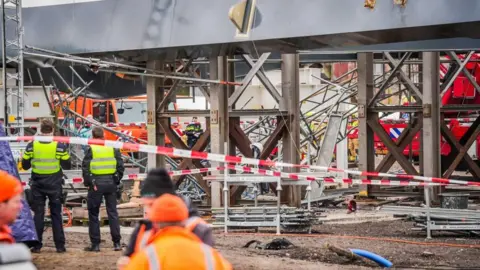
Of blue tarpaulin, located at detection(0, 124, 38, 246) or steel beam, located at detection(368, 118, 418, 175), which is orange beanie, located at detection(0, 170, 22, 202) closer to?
blue tarpaulin, located at detection(0, 124, 38, 246)

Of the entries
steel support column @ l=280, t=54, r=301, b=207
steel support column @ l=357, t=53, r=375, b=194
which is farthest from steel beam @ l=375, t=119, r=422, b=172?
steel support column @ l=280, t=54, r=301, b=207

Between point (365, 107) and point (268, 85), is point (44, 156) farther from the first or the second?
point (365, 107)

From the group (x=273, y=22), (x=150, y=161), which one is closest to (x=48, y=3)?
(x=150, y=161)

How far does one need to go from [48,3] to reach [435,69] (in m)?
7.31

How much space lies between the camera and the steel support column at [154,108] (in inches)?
823

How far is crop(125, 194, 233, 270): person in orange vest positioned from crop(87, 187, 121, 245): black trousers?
30.5 ft

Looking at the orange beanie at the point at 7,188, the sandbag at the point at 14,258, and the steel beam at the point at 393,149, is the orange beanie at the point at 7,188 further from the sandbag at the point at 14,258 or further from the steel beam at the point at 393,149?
the steel beam at the point at 393,149

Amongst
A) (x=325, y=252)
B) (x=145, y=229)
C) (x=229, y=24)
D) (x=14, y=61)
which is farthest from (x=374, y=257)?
(x=14, y=61)

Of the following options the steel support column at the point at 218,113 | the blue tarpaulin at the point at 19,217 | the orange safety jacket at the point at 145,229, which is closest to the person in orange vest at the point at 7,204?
the orange safety jacket at the point at 145,229

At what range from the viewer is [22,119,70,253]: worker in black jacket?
14.4 m

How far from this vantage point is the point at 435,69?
20.8 m

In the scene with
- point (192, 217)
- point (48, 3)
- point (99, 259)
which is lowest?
point (99, 259)

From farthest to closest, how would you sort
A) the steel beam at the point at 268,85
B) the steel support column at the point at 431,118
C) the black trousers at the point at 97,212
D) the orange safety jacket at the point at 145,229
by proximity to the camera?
the steel support column at the point at 431,118 → the steel beam at the point at 268,85 → the black trousers at the point at 97,212 → the orange safety jacket at the point at 145,229

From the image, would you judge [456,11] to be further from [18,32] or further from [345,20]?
[18,32]
